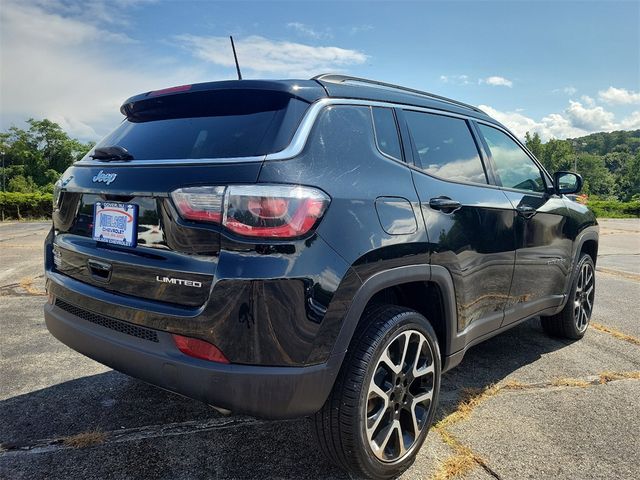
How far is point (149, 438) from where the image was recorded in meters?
2.59

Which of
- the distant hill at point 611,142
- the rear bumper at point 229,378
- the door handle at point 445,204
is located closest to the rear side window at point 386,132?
the door handle at point 445,204

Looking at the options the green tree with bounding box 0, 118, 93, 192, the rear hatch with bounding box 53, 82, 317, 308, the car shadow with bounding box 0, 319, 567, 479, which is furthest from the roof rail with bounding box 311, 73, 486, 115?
the green tree with bounding box 0, 118, 93, 192

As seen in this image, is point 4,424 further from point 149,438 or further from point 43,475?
point 149,438

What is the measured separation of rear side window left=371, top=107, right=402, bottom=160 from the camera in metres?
2.40

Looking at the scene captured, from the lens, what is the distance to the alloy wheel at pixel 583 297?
14.1 feet

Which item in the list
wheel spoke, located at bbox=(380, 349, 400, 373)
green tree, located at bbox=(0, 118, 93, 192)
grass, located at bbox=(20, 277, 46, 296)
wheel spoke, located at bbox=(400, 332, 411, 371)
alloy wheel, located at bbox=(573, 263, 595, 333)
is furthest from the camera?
green tree, located at bbox=(0, 118, 93, 192)

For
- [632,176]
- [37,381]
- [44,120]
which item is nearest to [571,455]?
[37,381]

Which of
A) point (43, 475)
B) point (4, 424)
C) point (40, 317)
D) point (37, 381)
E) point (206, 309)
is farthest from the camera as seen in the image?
point (40, 317)

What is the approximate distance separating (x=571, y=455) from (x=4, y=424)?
2.98 m

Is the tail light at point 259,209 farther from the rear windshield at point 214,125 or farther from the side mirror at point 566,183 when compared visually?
the side mirror at point 566,183

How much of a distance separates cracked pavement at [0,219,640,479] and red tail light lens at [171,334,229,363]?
2.40 ft

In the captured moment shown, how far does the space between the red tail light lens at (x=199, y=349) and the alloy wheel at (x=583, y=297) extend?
135 inches

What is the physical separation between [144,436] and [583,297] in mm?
3753

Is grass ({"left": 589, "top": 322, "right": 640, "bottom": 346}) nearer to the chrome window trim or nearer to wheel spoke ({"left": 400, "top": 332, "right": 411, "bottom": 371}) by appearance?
wheel spoke ({"left": 400, "top": 332, "right": 411, "bottom": 371})
